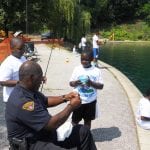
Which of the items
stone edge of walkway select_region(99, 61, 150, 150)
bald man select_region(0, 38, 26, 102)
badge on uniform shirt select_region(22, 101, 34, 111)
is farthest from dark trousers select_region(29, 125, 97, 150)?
stone edge of walkway select_region(99, 61, 150, 150)

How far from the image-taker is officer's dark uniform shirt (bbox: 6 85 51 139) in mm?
5020

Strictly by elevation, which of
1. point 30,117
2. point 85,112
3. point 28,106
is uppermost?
point 28,106

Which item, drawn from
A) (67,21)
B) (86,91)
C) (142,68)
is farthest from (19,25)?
(86,91)

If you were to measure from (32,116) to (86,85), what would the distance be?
2757 mm

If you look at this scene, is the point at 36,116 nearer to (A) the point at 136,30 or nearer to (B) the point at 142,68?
(B) the point at 142,68

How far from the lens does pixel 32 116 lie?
16.4 feet

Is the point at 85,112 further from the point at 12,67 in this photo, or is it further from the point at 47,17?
the point at 47,17

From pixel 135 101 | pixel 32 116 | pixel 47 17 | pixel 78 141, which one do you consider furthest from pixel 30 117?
pixel 47 17

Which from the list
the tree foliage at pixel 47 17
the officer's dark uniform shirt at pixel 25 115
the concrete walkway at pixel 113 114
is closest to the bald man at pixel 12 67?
the concrete walkway at pixel 113 114

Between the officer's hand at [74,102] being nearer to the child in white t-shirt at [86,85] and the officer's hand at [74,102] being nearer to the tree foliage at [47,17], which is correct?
the child in white t-shirt at [86,85]

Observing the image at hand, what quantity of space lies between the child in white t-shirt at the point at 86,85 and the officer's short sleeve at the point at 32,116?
2.67m

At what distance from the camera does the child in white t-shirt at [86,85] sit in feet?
25.2

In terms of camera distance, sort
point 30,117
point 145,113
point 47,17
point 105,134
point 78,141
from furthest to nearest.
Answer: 1. point 47,17
2. point 105,134
3. point 145,113
4. point 78,141
5. point 30,117

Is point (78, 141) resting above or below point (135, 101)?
above
